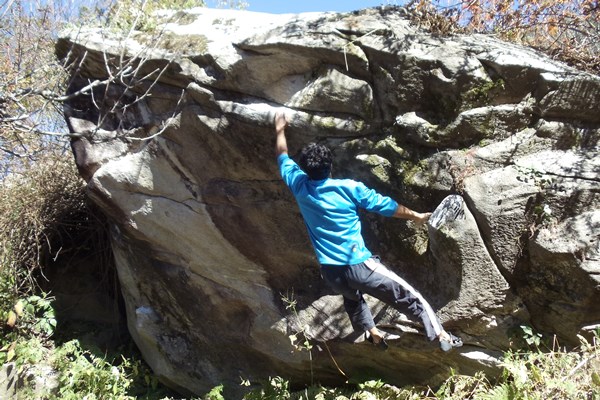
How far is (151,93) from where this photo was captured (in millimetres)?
6449

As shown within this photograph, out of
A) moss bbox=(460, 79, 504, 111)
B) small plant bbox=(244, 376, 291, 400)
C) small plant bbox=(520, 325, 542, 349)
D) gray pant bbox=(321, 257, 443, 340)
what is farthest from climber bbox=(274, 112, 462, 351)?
small plant bbox=(244, 376, 291, 400)

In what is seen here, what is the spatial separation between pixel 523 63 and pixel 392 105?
A: 1.14m

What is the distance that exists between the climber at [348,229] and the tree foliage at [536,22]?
1.80 m

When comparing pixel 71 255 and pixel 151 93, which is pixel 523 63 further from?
pixel 71 255

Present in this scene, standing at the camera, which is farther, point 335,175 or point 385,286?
point 335,175

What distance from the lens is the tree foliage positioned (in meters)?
5.70

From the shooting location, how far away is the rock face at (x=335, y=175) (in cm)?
510

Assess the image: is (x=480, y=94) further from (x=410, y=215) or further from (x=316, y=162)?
(x=316, y=162)

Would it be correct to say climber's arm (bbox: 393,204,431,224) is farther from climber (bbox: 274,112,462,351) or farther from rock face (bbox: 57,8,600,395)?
rock face (bbox: 57,8,600,395)

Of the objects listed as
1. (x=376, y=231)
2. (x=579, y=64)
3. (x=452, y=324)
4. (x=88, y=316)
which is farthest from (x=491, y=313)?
(x=88, y=316)

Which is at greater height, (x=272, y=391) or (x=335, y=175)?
(x=335, y=175)

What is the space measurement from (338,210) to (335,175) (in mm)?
783

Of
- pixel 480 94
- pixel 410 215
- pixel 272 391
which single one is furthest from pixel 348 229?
pixel 272 391

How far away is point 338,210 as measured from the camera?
197 inches
